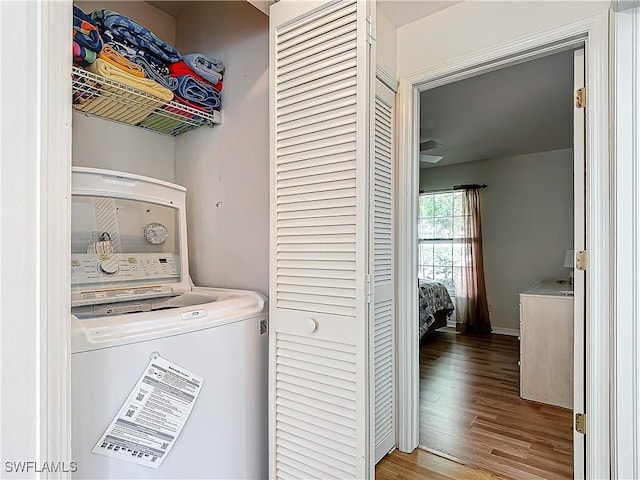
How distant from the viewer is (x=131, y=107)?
5.52 ft

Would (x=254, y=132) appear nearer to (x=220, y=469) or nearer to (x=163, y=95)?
(x=163, y=95)

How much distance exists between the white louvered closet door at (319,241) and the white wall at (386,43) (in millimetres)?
646

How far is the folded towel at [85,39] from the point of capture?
4.48ft

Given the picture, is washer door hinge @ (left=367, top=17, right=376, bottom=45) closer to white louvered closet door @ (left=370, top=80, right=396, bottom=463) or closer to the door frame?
A: white louvered closet door @ (left=370, top=80, right=396, bottom=463)

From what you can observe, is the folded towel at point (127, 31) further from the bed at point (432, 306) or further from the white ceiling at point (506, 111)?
the bed at point (432, 306)

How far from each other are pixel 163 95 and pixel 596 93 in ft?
5.99

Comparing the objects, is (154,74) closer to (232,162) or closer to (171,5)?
(232,162)

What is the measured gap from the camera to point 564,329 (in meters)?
2.71

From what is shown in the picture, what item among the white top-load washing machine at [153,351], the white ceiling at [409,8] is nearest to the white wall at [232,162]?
the white top-load washing machine at [153,351]

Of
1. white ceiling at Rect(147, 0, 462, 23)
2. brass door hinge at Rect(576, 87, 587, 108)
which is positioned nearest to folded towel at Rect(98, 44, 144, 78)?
white ceiling at Rect(147, 0, 462, 23)

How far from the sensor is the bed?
405cm

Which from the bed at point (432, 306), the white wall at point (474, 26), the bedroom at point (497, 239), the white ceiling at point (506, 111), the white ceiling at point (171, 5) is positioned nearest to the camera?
the white wall at point (474, 26)

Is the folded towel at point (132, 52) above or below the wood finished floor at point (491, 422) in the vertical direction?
above

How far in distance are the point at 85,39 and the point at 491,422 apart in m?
2.99
